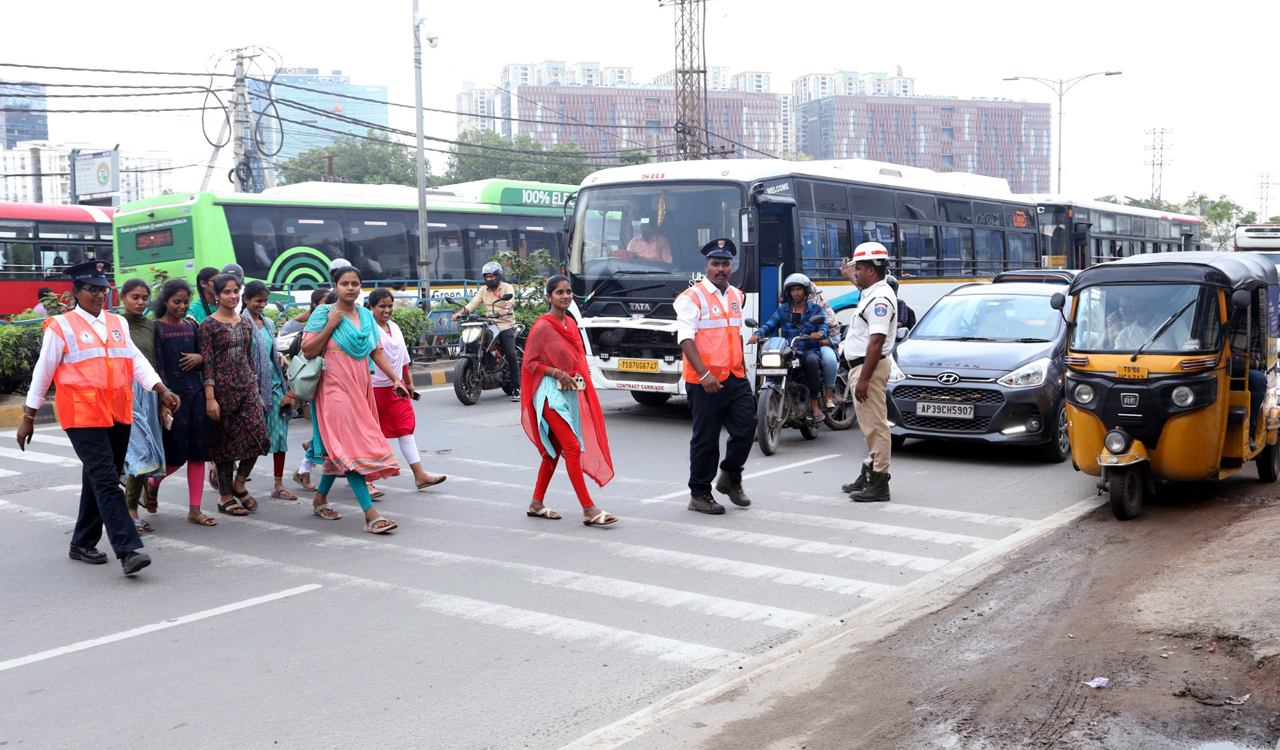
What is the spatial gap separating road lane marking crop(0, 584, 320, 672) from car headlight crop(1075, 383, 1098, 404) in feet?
17.2

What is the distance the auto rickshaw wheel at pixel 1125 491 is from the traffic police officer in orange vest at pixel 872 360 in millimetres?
1555

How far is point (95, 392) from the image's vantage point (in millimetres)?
6539

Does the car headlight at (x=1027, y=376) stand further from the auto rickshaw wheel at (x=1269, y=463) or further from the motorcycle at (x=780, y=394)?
the motorcycle at (x=780, y=394)

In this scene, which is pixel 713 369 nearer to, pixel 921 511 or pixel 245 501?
pixel 921 511

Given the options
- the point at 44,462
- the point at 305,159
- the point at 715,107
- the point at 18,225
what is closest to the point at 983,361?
the point at 44,462

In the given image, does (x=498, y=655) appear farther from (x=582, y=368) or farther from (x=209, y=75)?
(x=209, y=75)

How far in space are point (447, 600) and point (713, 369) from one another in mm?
2833

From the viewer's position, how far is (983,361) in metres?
10.5

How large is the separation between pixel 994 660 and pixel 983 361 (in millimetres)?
5891

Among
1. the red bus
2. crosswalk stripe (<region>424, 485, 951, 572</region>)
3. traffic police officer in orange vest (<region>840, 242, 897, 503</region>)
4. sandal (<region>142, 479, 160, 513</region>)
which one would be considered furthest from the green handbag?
the red bus

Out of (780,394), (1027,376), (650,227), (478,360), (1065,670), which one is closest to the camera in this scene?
(1065,670)

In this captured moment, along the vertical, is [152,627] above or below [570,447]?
below

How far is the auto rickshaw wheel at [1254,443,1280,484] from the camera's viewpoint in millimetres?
9094

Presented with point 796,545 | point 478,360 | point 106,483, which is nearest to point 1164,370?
point 796,545
